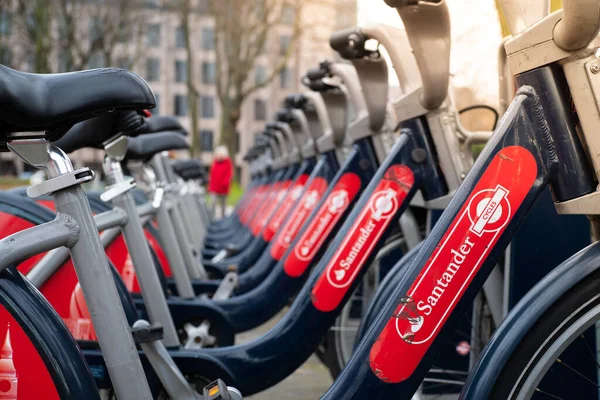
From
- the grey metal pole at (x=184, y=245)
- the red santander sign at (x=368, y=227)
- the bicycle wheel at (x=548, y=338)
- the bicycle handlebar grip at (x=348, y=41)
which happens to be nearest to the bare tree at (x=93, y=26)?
the grey metal pole at (x=184, y=245)

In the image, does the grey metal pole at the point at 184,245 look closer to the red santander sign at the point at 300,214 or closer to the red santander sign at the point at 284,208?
the red santander sign at the point at 300,214

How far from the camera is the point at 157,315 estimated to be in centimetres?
297

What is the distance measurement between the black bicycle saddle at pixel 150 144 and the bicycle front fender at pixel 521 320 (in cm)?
237

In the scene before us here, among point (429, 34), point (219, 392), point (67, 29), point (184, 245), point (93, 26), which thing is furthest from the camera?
point (93, 26)

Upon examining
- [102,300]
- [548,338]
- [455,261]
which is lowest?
[548,338]

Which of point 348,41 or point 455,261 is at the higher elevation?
point 348,41

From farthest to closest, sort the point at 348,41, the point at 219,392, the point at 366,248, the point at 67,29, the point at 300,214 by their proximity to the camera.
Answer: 1. the point at 67,29
2. the point at 300,214
3. the point at 348,41
4. the point at 366,248
5. the point at 219,392

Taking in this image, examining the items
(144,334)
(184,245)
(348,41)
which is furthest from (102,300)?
(184,245)

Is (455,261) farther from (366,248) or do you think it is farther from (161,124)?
(161,124)

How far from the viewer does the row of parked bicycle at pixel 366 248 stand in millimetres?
1805

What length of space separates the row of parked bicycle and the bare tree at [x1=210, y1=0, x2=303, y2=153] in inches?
915

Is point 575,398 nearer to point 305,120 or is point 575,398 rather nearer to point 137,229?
point 137,229

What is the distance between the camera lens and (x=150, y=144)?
13.1ft

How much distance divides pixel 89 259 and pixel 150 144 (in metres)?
2.18
